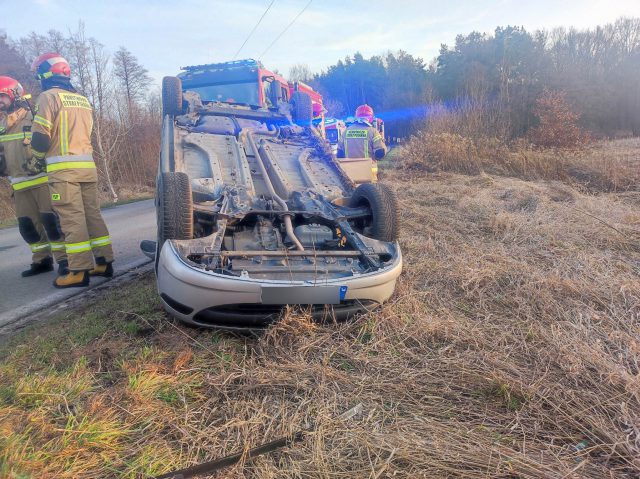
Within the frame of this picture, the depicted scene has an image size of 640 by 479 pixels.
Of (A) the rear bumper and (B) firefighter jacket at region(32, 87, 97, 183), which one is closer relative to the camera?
(A) the rear bumper

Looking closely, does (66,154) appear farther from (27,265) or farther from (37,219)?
(27,265)

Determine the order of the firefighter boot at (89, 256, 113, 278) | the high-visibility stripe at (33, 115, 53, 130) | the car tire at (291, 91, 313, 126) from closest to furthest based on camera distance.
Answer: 1. the high-visibility stripe at (33, 115, 53, 130)
2. the firefighter boot at (89, 256, 113, 278)
3. the car tire at (291, 91, 313, 126)

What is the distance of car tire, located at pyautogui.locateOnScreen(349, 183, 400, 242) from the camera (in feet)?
11.8

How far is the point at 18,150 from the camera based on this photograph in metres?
4.48

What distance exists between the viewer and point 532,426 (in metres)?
1.79

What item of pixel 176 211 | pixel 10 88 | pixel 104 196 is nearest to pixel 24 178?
pixel 10 88

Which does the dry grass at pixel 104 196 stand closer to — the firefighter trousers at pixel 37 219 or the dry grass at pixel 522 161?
the firefighter trousers at pixel 37 219

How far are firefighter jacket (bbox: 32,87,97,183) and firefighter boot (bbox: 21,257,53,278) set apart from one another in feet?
3.69

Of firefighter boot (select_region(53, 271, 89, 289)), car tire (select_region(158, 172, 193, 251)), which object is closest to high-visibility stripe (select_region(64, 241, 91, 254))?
firefighter boot (select_region(53, 271, 89, 289))

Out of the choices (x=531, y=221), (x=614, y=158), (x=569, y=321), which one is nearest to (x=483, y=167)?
(x=614, y=158)

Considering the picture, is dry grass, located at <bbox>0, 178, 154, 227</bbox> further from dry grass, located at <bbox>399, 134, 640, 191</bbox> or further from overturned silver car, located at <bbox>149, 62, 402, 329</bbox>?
dry grass, located at <bbox>399, 134, 640, 191</bbox>

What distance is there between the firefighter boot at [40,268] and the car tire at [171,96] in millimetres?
2097

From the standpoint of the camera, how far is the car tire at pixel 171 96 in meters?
4.83

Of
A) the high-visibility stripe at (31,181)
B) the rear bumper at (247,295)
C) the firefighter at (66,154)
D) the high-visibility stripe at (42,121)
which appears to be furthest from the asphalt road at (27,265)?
the rear bumper at (247,295)
